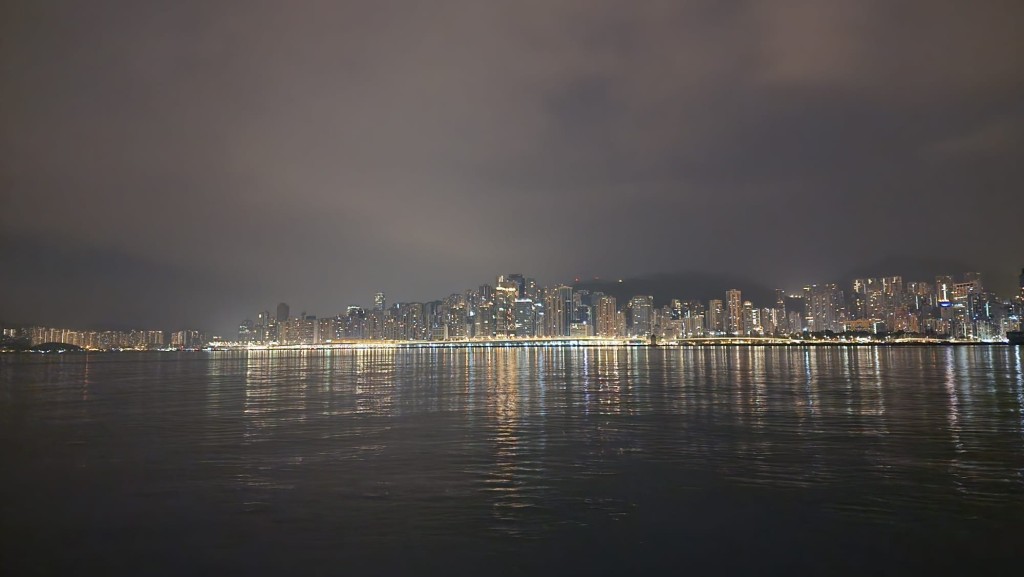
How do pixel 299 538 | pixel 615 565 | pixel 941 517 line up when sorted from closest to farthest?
pixel 615 565 < pixel 299 538 < pixel 941 517

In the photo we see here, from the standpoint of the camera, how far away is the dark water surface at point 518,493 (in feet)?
36.4

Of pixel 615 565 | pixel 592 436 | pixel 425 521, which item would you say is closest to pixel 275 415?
pixel 592 436

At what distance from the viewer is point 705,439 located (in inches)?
920

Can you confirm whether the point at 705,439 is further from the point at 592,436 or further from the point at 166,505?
the point at 166,505

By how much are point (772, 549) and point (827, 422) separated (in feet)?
60.0

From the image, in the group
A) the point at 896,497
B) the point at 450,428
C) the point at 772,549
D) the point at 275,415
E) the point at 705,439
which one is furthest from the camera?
the point at 275,415

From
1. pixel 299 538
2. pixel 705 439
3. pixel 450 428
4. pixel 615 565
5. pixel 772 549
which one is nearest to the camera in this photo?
pixel 615 565

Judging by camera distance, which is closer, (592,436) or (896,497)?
(896,497)

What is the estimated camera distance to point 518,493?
1537cm

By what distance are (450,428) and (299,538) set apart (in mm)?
14755

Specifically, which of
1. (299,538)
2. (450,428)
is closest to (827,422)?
(450,428)

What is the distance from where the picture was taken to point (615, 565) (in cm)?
1059

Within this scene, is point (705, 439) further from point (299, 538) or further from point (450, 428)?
point (299, 538)

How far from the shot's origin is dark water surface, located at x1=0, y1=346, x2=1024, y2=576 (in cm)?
1110
